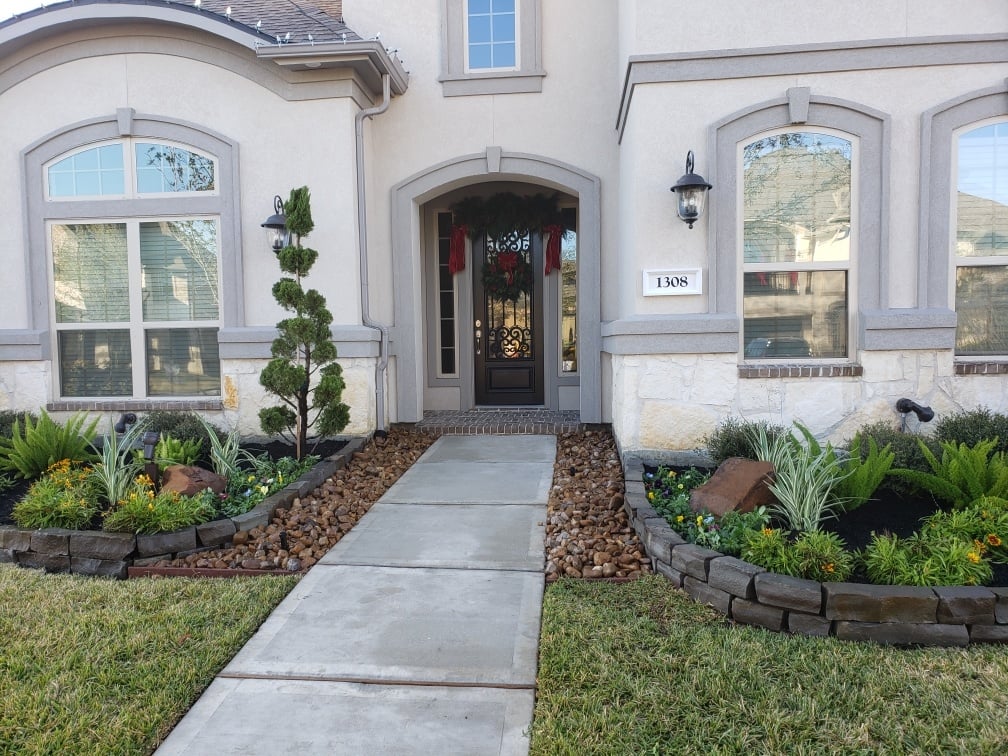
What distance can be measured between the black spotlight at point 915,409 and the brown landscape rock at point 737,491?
197cm

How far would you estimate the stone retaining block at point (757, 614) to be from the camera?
307 centimetres

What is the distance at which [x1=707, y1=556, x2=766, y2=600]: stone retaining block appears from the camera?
3.13 m

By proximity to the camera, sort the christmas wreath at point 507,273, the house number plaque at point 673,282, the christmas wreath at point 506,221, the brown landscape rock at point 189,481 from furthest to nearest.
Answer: the christmas wreath at point 507,273
the christmas wreath at point 506,221
the house number plaque at point 673,282
the brown landscape rock at point 189,481

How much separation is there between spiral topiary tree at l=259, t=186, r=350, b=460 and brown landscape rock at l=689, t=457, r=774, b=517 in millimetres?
3018

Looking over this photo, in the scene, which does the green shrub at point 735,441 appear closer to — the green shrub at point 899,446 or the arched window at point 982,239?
the green shrub at point 899,446


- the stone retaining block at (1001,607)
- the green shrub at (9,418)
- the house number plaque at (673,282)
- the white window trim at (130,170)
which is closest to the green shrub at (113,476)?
the green shrub at (9,418)

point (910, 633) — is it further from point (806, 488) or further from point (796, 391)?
point (796, 391)

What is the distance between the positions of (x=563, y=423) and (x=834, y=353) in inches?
112

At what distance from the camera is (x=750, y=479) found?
13.0ft

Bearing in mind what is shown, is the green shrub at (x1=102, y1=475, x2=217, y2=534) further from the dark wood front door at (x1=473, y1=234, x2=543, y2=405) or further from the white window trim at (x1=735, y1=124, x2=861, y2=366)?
the dark wood front door at (x1=473, y1=234, x2=543, y2=405)

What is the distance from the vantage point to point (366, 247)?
6.86m

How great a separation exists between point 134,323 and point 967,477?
7.03m

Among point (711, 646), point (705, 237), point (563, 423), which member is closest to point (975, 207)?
point (705, 237)

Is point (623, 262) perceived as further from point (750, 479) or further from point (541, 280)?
point (750, 479)
